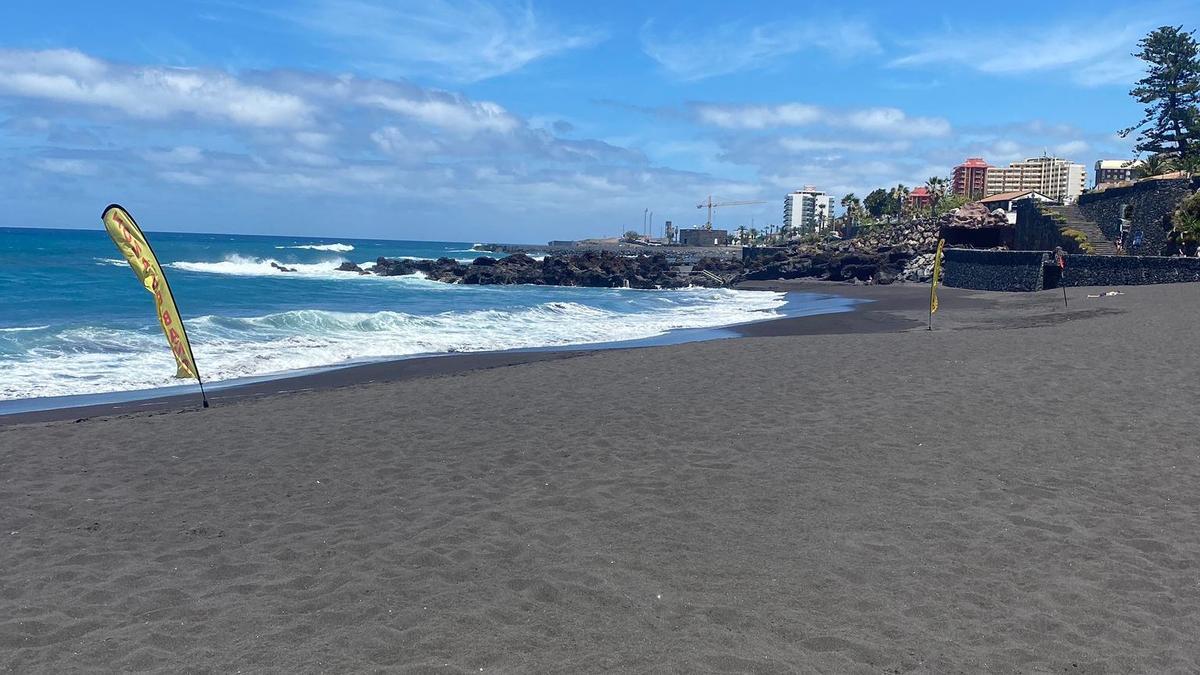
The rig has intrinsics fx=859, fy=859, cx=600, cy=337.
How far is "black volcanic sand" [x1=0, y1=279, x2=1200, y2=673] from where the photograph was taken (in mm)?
4199

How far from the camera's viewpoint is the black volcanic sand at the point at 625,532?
420 centimetres

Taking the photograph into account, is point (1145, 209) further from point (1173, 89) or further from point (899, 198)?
point (899, 198)

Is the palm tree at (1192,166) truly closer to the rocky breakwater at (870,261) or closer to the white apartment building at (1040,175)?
the rocky breakwater at (870,261)

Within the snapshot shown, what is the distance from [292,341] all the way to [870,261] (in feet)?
133

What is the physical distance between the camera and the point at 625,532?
5781mm

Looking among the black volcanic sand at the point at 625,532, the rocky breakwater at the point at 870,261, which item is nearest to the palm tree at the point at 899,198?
the rocky breakwater at the point at 870,261

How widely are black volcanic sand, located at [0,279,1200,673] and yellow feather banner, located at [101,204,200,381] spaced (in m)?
0.93

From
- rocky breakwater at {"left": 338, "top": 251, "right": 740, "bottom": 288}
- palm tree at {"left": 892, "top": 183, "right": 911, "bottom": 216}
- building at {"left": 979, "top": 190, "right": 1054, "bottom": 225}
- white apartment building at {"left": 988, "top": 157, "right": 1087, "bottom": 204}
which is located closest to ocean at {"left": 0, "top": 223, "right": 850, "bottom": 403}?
rocky breakwater at {"left": 338, "top": 251, "right": 740, "bottom": 288}

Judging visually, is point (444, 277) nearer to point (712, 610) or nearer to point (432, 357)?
point (432, 357)

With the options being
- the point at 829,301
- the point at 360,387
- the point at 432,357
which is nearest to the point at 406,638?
the point at 360,387

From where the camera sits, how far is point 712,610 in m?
4.54

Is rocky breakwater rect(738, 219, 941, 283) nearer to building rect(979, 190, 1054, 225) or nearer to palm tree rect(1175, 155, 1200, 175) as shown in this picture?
building rect(979, 190, 1054, 225)

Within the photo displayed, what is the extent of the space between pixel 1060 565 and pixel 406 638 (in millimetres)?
3799

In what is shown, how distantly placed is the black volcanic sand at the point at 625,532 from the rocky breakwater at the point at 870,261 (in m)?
40.8
